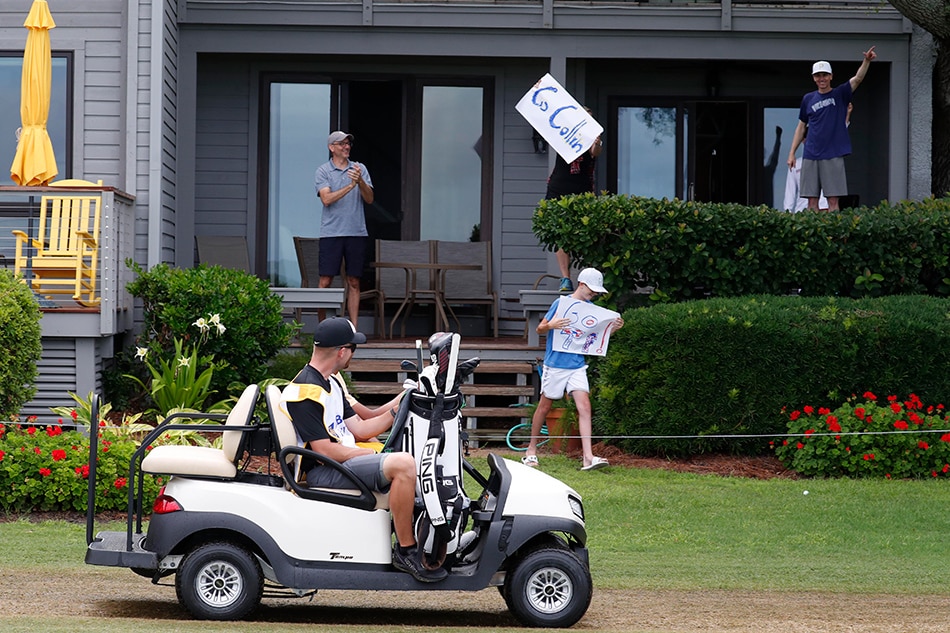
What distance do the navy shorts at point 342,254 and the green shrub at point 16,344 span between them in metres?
3.35

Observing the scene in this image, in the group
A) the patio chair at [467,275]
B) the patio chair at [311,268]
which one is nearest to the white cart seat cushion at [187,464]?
the patio chair at [311,268]

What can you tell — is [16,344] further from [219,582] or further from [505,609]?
[505,609]

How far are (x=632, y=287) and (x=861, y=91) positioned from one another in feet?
16.5

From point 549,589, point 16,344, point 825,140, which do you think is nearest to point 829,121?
point 825,140

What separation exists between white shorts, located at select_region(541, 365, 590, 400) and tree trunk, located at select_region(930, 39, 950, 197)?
6157 millimetres

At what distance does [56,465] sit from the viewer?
8.78 m

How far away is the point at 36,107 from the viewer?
12117 mm

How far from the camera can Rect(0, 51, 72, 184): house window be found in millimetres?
13141

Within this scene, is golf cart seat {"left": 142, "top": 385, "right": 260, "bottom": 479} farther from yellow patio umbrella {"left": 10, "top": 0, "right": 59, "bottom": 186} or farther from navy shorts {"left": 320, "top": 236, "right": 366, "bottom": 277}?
navy shorts {"left": 320, "top": 236, "right": 366, "bottom": 277}

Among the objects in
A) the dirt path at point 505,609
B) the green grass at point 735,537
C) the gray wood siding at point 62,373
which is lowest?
the dirt path at point 505,609

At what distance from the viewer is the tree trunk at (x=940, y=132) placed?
14.4 meters

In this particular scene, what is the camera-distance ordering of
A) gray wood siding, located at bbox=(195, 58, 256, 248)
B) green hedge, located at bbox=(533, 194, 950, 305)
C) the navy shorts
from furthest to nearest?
gray wood siding, located at bbox=(195, 58, 256, 248) < the navy shorts < green hedge, located at bbox=(533, 194, 950, 305)

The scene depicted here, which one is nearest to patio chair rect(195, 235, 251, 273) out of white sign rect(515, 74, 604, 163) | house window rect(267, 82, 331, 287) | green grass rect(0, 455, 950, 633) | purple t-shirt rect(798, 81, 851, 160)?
house window rect(267, 82, 331, 287)

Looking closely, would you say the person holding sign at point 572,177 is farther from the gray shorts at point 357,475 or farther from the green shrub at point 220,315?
the gray shorts at point 357,475
